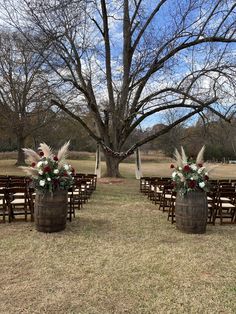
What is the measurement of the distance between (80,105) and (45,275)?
98.8ft

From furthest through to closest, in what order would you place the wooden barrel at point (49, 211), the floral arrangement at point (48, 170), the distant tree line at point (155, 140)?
the distant tree line at point (155, 140) < the floral arrangement at point (48, 170) < the wooden barrel at point (49, 211)

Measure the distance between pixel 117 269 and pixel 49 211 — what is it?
287cm

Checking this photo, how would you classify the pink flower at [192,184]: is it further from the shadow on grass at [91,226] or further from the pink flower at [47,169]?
the pink flower at [47,169]

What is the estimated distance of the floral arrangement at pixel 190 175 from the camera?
8.62 m

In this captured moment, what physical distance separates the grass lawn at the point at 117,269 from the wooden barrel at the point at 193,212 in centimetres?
26

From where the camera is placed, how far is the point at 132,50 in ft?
81.9

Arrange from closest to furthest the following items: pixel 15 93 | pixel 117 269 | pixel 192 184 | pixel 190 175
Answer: pixel 117 269 < pixel 192 184 < pixel 190 175 < pixel 15 93

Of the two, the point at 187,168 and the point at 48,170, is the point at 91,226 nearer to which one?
the point at 48,170

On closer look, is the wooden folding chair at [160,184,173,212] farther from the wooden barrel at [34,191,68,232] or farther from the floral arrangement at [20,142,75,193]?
the wooden barrel at [34,191,68,232]

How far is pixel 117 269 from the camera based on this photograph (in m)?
5.95

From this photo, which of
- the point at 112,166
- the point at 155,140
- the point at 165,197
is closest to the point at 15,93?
the point at 112,166

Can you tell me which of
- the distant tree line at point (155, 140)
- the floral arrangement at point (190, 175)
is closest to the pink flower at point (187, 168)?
the floral arrangement at point (190, 175)

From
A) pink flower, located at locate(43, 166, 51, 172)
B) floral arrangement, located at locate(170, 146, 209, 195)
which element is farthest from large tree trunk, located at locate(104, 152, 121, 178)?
pink flower, located at locate(43, 166, 51, 172)

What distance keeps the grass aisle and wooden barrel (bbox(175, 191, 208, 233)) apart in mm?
273
